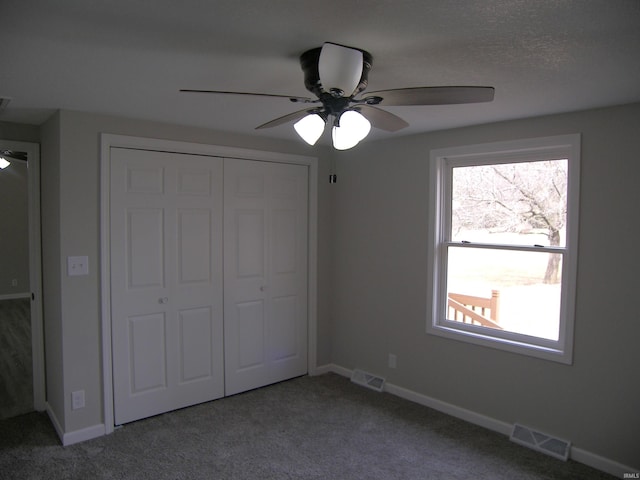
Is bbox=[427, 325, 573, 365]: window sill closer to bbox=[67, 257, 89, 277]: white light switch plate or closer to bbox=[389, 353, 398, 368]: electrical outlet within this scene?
bbox=[389, 353, 398, 368]: electrical outlet

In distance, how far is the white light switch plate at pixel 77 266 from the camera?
2.91m

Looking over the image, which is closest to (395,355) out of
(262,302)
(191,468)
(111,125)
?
(262,302)

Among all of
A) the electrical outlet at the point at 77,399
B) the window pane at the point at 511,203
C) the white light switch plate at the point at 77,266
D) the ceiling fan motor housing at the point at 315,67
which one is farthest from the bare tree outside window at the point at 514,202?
the electrical outlet at the point at 77,399

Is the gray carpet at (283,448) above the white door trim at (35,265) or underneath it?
underneath

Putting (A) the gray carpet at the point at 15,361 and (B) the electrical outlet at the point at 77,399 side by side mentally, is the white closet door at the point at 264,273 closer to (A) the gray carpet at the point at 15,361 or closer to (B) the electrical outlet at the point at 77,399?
(B) the electrical outlet at the point at 77,399

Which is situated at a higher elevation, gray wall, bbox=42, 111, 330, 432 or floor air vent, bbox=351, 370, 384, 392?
gray wall, bbox=42, 111, 330, 432

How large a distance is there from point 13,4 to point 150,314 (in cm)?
235

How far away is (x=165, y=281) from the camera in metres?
3.36

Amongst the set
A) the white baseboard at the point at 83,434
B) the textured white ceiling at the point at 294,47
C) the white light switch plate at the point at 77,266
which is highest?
the textured white ceiling at the point at 294,47

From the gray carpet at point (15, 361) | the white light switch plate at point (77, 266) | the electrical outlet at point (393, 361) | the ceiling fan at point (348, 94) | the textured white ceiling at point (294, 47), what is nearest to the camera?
the textured white ceiling at point (294, 47)

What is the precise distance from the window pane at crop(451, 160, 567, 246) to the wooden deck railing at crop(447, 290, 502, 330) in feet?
1.51

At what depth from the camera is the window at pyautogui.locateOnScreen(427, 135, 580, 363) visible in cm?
291

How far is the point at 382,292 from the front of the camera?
12.8ft

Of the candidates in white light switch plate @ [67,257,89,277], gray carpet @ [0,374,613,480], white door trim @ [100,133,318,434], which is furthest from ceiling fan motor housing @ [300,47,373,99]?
gray carpet @ [0,374,613,480]
